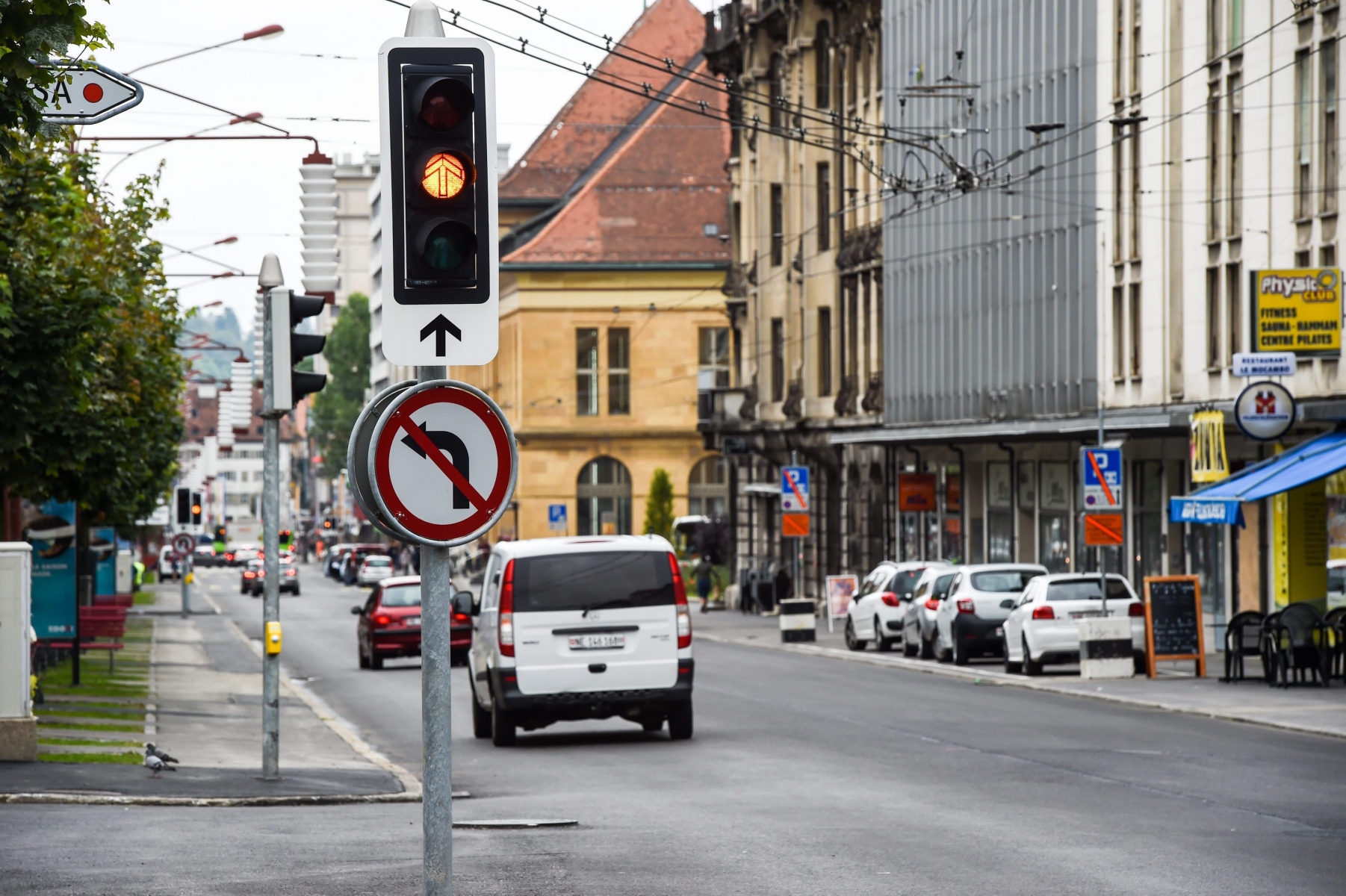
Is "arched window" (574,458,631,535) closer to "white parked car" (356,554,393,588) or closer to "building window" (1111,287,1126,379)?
"white parked car" (356,554,393,588)

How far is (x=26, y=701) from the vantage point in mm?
18719

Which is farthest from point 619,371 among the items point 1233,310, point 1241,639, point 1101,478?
point 1241,639

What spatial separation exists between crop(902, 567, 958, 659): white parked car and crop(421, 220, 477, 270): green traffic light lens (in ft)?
101

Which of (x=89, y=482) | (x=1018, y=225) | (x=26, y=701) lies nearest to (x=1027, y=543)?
(x=1018, y=225)

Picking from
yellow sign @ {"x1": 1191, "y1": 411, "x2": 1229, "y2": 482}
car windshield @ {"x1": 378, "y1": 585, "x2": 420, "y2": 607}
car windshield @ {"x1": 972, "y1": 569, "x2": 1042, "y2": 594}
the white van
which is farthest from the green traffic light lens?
car windshield @ {"x1": 378, "y1": 585, "x2": 420, "y2": 607}

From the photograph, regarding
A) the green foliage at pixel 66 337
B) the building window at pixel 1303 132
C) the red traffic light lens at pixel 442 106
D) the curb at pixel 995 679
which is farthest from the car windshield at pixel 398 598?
the red traffic light lens at pixel 442 106

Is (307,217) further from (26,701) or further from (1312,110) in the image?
(1312,110)

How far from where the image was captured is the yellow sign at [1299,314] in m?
32.1

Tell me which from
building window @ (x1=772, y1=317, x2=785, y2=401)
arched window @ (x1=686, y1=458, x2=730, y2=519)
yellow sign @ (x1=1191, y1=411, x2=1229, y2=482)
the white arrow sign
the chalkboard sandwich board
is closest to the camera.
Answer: the white arrow sign

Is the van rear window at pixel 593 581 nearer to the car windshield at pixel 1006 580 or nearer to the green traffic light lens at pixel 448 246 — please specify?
the green traffic light lens at pixel 448 246

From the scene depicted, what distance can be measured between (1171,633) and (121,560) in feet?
156

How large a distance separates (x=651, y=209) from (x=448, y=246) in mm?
92304

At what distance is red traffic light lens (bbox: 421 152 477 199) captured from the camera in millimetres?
6871

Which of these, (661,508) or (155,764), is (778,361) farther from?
(155,764)
